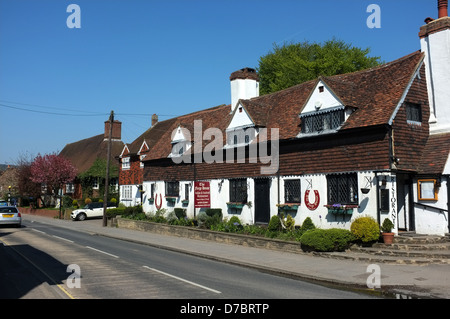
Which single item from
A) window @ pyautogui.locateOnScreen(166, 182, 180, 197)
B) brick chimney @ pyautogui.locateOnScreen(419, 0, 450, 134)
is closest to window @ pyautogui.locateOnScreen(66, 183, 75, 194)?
window @ pyautogui.locateOnScreen(166, 182, 180, 197)

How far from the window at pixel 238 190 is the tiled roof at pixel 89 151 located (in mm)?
30249

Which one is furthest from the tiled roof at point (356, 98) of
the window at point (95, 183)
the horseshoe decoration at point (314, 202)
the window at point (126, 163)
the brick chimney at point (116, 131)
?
the brick chimney at point (116, 131)

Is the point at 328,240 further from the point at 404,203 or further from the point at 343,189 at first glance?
the point at 404,203

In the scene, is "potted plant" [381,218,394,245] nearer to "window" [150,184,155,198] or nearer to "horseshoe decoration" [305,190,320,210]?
"horseshoe decoration" [305,190,320,210]

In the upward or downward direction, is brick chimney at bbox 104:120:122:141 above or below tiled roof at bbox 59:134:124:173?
above

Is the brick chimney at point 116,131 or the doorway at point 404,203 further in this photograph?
the brick chimney at point 116,131

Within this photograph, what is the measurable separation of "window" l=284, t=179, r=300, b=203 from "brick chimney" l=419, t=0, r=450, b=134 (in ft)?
21.8

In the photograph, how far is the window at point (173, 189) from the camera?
29477 millimetres

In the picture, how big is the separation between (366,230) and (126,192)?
1247 inches

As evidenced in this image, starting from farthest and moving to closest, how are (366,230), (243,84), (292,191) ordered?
(243,84), (292,191), (366,230)

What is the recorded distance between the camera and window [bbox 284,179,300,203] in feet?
65.5

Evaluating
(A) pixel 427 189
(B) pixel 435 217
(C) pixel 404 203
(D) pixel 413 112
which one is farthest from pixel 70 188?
(B) pixel 435 217

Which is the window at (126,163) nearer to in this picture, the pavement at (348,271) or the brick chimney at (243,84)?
the brick chimney at (243,84)

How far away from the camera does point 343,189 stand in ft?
58.2
